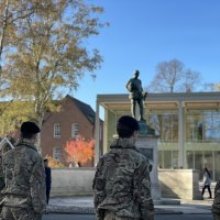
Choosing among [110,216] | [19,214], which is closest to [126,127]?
[110,216]

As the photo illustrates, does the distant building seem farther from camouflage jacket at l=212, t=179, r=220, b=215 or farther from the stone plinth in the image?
camouflage jacket at l=212, t=179, r=220, b=215

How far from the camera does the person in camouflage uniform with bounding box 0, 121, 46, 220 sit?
20.1ft

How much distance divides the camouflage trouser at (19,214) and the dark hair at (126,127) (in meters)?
1.49

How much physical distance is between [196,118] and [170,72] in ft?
50.9

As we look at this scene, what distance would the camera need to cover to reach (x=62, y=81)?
35.1 metres

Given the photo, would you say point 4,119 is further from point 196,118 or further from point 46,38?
point 196,118

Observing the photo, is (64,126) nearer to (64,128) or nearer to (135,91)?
(64,128)

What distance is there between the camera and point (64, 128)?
7362cm

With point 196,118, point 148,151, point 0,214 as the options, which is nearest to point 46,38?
point 148,151

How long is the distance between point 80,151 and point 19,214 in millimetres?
61922

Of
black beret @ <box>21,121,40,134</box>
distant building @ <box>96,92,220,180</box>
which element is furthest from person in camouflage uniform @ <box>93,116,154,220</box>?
distant building @ <box>96,92,220,180</box>

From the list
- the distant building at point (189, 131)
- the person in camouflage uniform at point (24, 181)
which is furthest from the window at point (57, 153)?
the person in camouflage uniform at point (24, 181)

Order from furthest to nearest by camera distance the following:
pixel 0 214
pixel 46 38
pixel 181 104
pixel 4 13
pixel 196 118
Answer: pixel 196 118 → pixel 181 104 → pixel 46 38 → pixel 4 13 → pixel 0 214

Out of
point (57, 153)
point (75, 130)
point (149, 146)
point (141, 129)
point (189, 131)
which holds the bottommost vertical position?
point (149, 146)
